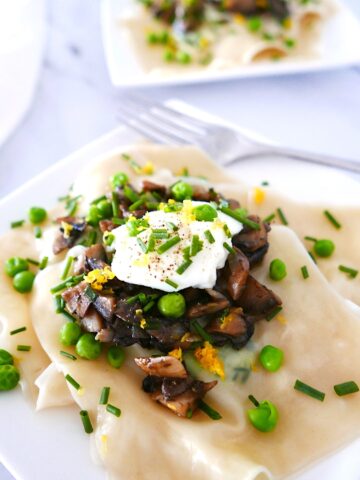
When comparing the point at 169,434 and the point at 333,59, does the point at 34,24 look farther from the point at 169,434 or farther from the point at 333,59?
the point at 169,434

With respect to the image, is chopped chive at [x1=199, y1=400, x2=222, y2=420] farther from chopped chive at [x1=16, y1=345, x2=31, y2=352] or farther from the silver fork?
the silver fork

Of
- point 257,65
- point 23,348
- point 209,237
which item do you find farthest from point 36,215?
point 257,65

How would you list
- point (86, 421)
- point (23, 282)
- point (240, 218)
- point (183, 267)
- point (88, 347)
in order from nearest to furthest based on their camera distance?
point (86, 421) < point (183, 267) < point (88, 347) < point (240, 218) < point (23, 282)

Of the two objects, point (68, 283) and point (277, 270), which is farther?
point (277, 270)

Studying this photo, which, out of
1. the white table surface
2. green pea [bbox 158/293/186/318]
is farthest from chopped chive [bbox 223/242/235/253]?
the white table surface

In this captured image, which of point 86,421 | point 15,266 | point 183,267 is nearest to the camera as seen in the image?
point 86,421

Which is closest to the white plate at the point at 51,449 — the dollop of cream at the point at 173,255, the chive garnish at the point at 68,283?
the chive garnish at the point at 68,283

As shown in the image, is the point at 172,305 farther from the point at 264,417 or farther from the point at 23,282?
the point at 23,282
